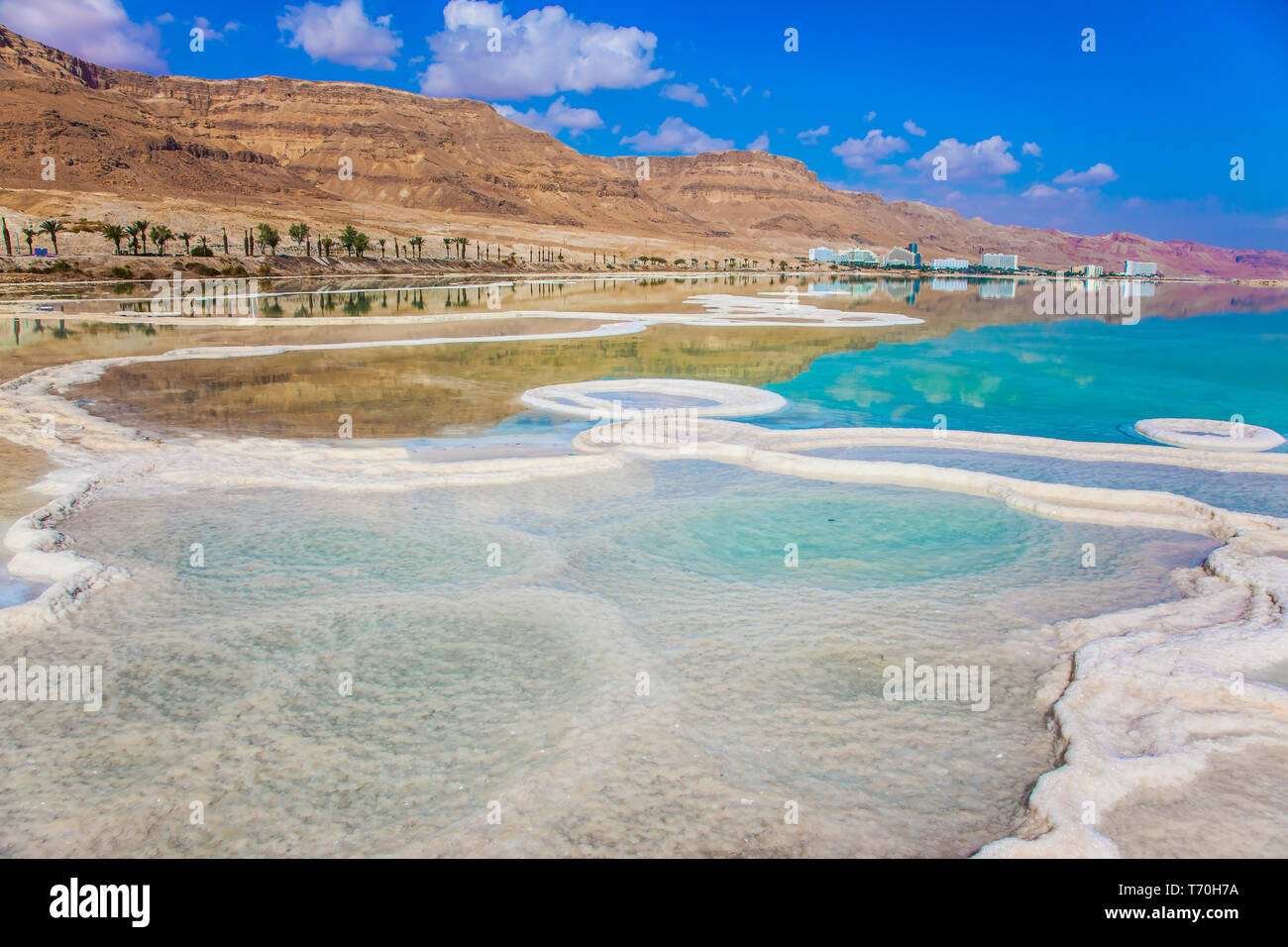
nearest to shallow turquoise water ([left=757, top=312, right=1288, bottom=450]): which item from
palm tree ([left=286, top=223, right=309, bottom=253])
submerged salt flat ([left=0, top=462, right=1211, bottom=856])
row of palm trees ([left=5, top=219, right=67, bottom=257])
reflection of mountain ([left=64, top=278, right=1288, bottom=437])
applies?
reflection of mountain ([left=64, top=278, right=1288, bottom=437])

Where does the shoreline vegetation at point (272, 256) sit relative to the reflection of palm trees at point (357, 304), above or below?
above

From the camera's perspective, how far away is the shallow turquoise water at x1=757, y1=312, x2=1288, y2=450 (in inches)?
634

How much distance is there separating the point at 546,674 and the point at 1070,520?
665 centimetres

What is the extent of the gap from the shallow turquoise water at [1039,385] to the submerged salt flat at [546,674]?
7.00 m

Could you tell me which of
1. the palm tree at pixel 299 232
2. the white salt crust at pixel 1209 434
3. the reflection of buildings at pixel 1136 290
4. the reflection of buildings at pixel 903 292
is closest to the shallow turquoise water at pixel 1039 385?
the white salt crust at pixel 1209 434

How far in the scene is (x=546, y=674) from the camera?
5.85 m

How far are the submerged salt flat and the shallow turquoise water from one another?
7004 millimetres

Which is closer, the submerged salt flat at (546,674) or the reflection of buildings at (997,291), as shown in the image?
the submerged salt flat at (546,674)

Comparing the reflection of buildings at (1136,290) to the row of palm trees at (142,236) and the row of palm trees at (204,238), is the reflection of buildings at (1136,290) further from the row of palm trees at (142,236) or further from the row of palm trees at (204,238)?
the row of palm trees at (142,236)

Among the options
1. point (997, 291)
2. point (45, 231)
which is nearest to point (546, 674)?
point (45, 231)

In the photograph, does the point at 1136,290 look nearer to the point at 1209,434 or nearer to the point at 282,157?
the point at 1209,434

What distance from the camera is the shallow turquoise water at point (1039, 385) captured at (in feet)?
52.9
